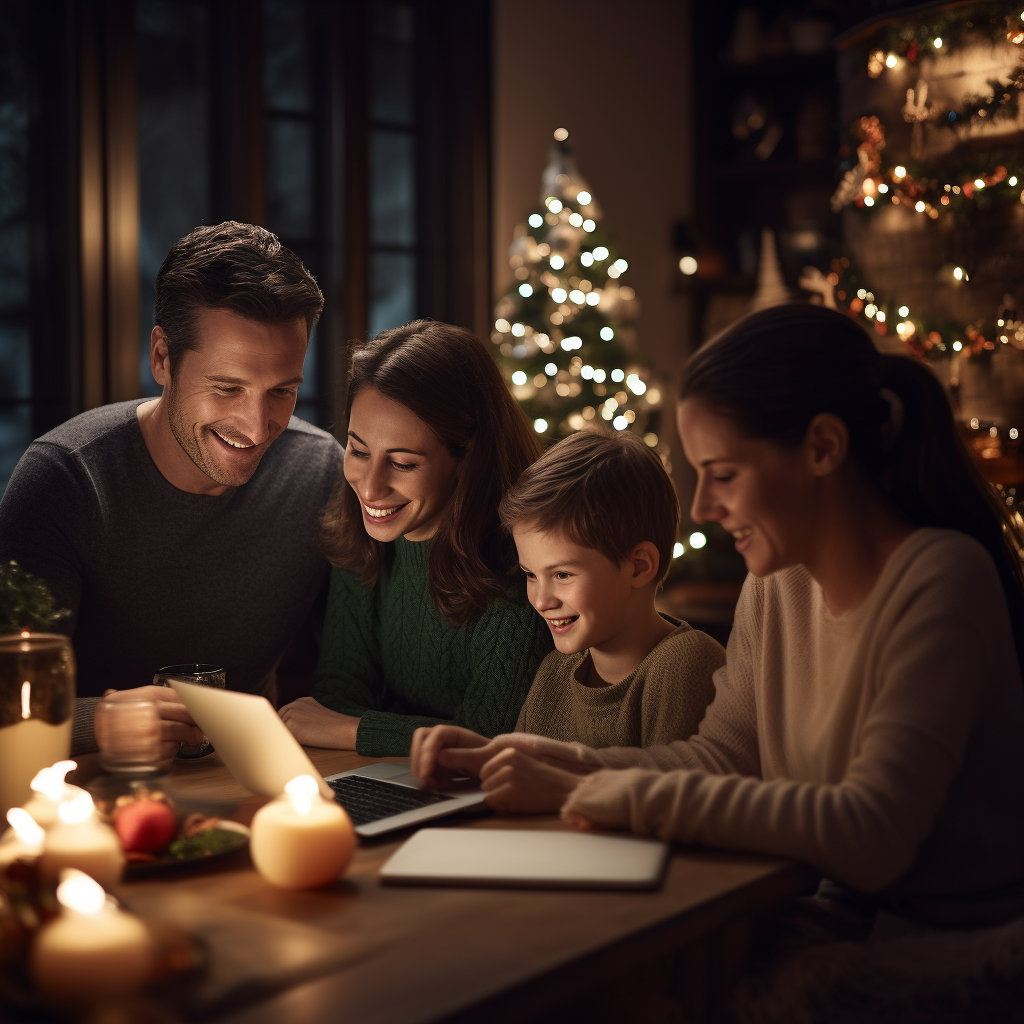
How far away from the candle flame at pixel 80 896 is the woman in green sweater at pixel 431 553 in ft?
2.48

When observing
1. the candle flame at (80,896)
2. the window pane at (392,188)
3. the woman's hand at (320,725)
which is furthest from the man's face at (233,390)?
the window pane at (392,188)

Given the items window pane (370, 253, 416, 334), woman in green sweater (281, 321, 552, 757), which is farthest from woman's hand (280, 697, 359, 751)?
window pane (370, 253, 416, 334)

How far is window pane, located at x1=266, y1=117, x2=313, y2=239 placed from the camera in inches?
165

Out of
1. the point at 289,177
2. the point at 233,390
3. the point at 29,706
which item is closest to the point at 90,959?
the point at 29,706

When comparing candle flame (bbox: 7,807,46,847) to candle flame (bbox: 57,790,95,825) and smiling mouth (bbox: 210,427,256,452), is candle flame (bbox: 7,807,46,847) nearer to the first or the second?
candle flame (bbox: 57,790,95,825)

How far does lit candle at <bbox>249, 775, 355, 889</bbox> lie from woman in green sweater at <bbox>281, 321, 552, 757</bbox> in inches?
22.4

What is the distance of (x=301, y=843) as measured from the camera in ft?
3.43

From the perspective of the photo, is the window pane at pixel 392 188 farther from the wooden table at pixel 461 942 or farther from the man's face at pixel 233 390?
the wooden table at pixel 461 942

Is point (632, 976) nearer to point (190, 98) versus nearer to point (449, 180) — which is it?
point (190, 98)

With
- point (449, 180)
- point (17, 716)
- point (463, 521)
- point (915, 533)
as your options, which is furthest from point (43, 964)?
point (449, 180)

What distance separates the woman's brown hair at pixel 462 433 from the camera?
5.75ft

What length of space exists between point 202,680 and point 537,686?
0.46 metres

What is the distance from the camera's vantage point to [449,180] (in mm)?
4719

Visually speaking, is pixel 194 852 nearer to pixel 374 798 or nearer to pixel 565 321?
pixel 374 798
